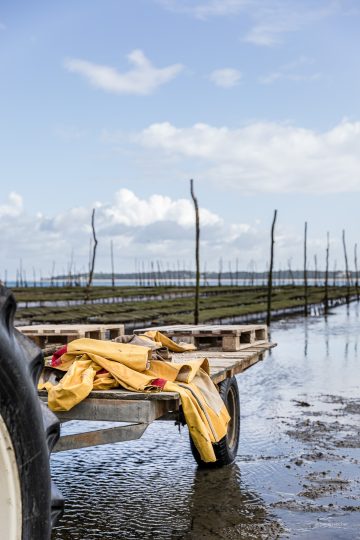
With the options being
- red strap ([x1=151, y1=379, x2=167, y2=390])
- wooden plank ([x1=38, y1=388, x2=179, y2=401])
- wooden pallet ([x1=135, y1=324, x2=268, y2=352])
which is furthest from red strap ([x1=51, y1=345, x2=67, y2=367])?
wooden pallet ([x1=135, y1=324, x2=268, y2=352])

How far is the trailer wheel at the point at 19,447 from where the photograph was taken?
107 inches

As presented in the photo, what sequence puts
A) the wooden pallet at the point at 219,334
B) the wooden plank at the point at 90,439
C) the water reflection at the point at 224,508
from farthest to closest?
the wooden pallet at the point at 219,334 < the water reflection at the point at 224,508 < the wooden plank at the point at 90,439

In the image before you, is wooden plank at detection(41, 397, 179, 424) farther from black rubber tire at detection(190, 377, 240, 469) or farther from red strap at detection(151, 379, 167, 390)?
black rubber tire at detection(190, 377, 240, 469)

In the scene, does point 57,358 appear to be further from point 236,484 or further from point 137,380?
point 236,484

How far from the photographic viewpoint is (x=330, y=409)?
1121 cm

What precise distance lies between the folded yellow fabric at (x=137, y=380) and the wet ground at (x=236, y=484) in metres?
0.79

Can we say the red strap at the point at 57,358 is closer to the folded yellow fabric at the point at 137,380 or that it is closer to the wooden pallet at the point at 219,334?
the folded yellow fabric at the point at 137,380

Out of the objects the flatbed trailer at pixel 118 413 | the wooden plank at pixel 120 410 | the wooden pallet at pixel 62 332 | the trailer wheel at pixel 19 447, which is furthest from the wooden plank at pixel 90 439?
the wooden pallet at pixel 62 332

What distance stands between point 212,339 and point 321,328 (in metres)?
22.9

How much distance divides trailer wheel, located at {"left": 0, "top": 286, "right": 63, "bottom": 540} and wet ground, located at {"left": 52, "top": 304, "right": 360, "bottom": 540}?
9.48 ft

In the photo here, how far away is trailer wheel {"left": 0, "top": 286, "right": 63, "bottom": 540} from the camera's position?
107 inches

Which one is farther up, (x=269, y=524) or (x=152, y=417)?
(x=152, y=417)

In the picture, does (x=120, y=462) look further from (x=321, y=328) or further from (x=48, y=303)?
(x=48, y=303)

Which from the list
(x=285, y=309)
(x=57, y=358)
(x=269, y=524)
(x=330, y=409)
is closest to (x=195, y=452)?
(x=269, y=524)
